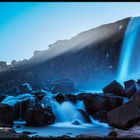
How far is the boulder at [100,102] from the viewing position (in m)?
20.2

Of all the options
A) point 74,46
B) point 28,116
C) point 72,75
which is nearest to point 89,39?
point 74,46

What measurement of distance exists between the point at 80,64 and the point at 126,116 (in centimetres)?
6858

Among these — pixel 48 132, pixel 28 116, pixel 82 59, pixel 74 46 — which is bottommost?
pixel 48 132

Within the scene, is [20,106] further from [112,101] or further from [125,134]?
[125,134]

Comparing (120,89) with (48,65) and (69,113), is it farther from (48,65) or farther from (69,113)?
(48,65)

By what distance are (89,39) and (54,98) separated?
66731mm

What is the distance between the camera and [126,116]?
47.7ft

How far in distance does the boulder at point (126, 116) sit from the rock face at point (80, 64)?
54.1 meters

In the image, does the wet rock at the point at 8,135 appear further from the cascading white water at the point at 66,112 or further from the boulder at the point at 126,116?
the cascading white water at the point at 66,112

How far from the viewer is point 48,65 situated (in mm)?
89812

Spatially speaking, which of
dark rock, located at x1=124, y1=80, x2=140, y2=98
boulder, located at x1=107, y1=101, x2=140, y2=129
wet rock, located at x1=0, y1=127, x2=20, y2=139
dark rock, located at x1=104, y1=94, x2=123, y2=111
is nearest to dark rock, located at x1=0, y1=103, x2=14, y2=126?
dark rock, located at x1=104, y1=94, x2=123, y2=111

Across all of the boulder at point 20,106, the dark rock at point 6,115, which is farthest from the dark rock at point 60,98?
the dark rock at point 6,115

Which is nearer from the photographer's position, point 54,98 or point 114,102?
point 114,102

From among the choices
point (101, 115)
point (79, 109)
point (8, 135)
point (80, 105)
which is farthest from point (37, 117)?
→ point (8, 135)
